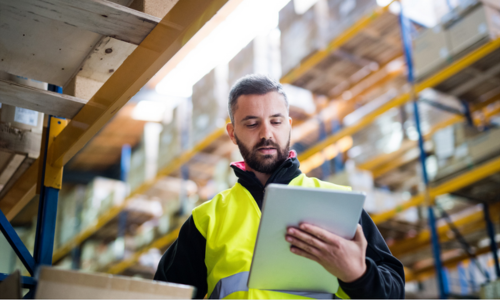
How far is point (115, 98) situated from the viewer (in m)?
2.11

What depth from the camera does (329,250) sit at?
4.18 ft

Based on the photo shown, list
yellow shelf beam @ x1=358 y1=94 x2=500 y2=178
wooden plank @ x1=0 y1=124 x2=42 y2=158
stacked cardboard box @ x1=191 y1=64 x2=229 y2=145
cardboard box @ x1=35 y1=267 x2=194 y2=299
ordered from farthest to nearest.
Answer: stacked cardboard box @ x1=191 y1=64 x2=229 y2=145
yellow shelf beam @ x1=358 y1=94 x2=500 y2=178
wooden plank @ x1=0 y1=124 x2=42 y2=158
cardboard box @ x1=35 y1=267 x2=194 y2=299

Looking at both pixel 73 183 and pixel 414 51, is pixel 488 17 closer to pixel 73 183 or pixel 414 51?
pixel 414 51

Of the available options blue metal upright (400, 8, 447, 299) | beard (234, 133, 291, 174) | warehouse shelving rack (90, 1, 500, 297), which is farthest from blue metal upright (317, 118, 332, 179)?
beard (234, 133, 291, 174)

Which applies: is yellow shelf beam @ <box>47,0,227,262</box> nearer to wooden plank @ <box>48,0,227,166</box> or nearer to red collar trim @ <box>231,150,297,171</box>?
wooden plank @ <box>48,0,227,166</box>

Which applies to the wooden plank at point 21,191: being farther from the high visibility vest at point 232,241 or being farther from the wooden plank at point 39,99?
the high visibility vest at point 232,241

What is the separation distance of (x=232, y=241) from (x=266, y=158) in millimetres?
350

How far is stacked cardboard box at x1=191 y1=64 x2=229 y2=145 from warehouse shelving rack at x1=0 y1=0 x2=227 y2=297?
16.1 ft

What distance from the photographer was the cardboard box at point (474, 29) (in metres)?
4.75

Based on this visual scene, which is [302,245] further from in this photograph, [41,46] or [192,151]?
[192,151]

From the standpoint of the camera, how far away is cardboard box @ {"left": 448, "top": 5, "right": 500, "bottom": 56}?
4754 mm

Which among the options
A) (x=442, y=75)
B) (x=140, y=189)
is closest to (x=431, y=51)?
(x=442, y=75)

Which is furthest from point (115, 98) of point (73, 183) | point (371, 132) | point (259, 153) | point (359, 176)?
point (73, 183)

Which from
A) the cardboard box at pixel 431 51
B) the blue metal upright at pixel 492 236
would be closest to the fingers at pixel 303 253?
the cardboard box at pixel 431 51
